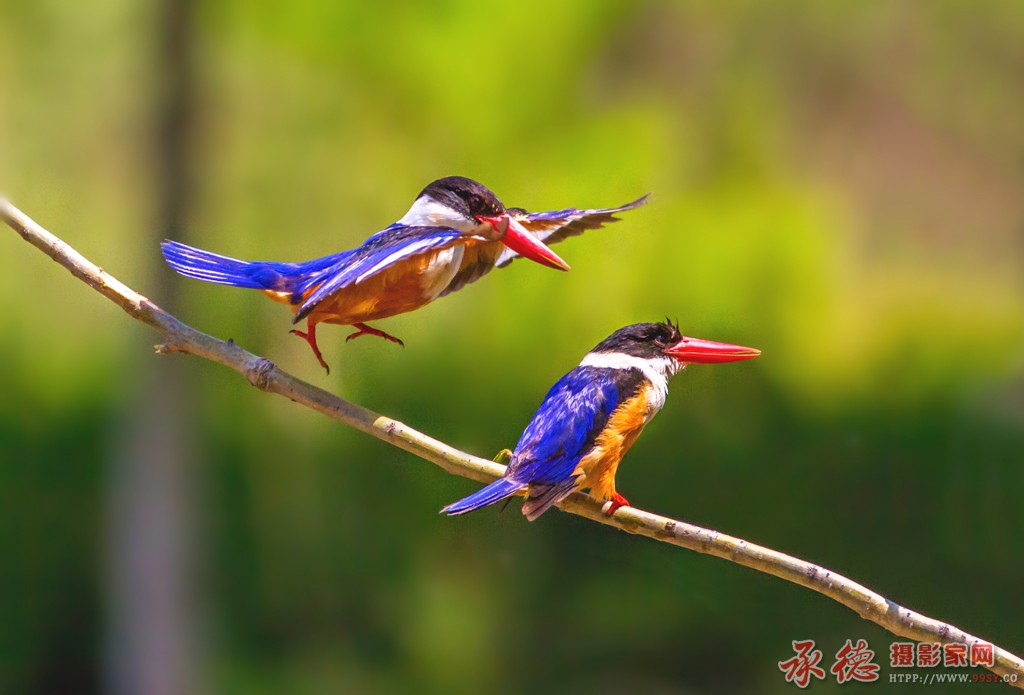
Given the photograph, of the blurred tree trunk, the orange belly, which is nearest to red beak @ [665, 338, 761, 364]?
the orange belly

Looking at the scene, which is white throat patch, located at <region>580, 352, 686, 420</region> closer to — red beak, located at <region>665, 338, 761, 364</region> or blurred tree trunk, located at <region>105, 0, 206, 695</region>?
red beak, located at <region>665, 338, 761, 364</region>

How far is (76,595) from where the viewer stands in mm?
3529

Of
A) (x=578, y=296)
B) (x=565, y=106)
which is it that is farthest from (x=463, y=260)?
(x=565, y=106)

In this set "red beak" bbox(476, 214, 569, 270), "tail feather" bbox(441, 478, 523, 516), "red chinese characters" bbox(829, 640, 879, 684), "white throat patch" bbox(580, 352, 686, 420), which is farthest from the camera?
"red chinese characters" bbox(829, 640, 879, 684)

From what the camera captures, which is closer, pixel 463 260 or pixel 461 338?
pixel 463 260

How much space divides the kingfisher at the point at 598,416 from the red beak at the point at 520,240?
0.59 feet

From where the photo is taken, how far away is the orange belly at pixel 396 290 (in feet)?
3.55

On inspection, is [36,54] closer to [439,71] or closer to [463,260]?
[439,71]

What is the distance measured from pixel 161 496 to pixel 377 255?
104 inches

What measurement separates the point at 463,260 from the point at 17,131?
290 centimetres

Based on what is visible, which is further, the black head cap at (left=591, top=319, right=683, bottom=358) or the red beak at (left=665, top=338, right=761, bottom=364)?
the black head cap at (left=591, top=319, right=683, bottom=358)

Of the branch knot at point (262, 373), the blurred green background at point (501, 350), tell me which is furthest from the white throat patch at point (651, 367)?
the blurred green background at point (501, 350)

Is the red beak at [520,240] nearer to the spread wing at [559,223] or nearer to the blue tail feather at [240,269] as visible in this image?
the spread wing at [559,223]

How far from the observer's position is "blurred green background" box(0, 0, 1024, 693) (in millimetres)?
3016
